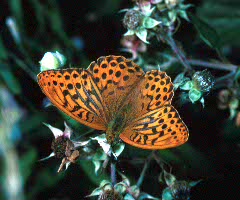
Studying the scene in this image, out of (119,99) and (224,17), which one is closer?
(119,99)

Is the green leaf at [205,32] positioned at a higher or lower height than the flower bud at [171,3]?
lower

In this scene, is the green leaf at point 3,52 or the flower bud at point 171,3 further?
the green leaf at point 3,52

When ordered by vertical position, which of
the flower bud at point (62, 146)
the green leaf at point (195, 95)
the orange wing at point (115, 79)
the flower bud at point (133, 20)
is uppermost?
the flower bud at point (133, 20)

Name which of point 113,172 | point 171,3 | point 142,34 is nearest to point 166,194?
point 113,172

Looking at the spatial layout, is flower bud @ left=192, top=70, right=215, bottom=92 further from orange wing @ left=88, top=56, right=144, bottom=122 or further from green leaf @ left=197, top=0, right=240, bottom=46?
green leaf @ left=197, top=0, right=240, bottom=46

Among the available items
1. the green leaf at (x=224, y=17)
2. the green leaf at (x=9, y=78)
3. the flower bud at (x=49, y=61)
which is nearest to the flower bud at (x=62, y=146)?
the flower bud at (x=49, y=61)

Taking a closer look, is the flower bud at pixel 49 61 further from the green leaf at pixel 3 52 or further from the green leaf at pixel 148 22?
the green leaf at pixel 3 52

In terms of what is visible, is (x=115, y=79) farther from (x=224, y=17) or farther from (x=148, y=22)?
(x=224, y=17)
